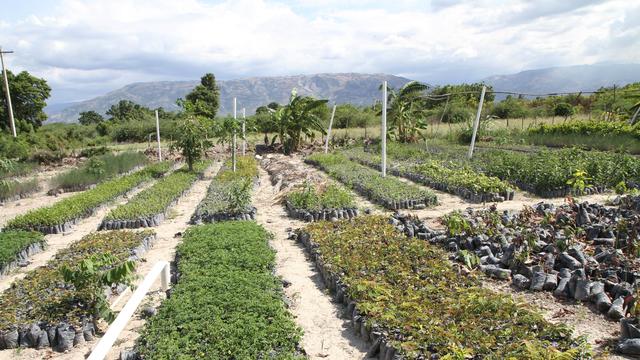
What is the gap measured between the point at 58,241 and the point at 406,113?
677 inches

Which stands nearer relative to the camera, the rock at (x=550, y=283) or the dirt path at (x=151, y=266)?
the dirt path at (x=151, y=266)

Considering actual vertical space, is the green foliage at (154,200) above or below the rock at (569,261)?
below

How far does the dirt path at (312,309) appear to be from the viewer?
5043 millimetres

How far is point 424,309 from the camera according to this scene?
501 centimetres

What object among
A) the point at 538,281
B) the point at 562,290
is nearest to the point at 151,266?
the point at 538,281

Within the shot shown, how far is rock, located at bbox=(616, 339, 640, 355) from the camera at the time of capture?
14.3 feet

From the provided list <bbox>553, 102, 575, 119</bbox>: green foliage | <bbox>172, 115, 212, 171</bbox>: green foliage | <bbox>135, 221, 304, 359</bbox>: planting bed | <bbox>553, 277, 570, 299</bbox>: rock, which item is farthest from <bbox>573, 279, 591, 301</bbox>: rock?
<bbox>553, 102, 575, 119</bbox>: green foliage

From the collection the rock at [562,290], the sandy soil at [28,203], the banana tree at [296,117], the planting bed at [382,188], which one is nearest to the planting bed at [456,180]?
the planting bed at [382,188]

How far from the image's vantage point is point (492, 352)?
13.5ft

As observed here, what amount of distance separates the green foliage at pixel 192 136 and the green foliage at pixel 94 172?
8.76 ft

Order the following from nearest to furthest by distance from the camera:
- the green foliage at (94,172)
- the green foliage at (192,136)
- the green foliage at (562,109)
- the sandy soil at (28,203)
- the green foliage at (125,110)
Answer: the sandy soil at (28,203) < the green foliage at (94,172) < the green foliage at (192,136) < the green foliage at (562,109) < the green foliage at (125,110)

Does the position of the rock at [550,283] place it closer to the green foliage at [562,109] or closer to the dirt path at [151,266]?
the dirt path at [151,266]

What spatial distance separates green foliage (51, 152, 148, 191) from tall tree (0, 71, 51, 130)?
20655 mm

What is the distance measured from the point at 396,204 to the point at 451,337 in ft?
21.6
